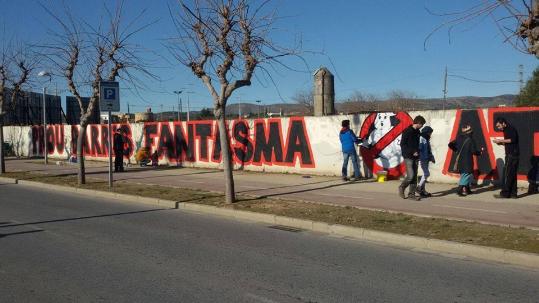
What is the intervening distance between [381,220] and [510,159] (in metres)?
3.66

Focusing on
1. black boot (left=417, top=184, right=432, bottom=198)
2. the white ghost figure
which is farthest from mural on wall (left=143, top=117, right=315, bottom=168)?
black boot (left=417, top=184, right=432, bottom=198)

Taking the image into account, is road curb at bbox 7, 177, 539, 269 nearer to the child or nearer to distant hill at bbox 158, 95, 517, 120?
the child

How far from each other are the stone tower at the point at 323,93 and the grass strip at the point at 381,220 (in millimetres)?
6203

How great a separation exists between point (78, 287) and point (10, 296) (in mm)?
671

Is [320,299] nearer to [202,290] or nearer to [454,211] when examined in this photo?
[202,290]

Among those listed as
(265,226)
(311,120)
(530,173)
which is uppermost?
(311,120)

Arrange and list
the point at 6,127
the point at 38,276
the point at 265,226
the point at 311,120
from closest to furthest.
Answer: the point at 38,276 → the point at 265,226 → the point at 311,120 → the point at 6,127

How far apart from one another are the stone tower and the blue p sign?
680 centimetres

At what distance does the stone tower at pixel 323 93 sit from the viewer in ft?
60.7

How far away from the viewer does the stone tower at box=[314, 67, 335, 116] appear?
18500mm

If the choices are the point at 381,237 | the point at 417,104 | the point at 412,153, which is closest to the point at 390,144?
the point at 412,153

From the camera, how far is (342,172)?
15609mm

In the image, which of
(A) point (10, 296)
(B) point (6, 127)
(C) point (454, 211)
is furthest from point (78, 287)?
(B) point (6, 127)

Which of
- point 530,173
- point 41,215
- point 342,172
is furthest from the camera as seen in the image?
point 342,172
